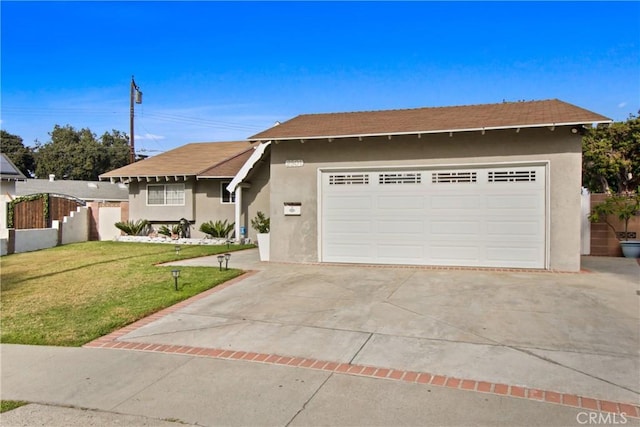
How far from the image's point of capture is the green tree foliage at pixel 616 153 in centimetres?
2469

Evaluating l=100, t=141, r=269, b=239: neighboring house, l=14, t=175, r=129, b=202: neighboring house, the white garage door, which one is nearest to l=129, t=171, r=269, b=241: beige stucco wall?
l=100, t=141, r=269, b=239: neighboring house

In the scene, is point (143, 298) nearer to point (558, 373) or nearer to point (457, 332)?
point (457, 332)

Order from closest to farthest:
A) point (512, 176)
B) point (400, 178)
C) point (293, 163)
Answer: point (512, 176) < point (400, 178) < point (293, 163)

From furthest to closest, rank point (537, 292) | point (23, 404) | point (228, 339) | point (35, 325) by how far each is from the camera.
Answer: point (537, 292), point (35, 325), point (228, 339), point (23, 404)

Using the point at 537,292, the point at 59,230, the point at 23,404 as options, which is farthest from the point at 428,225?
the point at 59,230

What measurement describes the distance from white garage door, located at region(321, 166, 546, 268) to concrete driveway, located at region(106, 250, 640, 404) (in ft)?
3.38

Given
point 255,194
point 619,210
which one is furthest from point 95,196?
point 619,210

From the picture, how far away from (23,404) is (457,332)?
5056 mm

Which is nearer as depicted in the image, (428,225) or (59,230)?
(428,225)

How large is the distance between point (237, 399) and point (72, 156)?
2226 inches

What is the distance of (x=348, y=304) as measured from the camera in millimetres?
7867

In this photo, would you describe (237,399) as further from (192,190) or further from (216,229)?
(192,190)

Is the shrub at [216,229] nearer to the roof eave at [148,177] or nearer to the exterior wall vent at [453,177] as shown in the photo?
the roof eave at [148,177]

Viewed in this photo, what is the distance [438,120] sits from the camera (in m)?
12.1
